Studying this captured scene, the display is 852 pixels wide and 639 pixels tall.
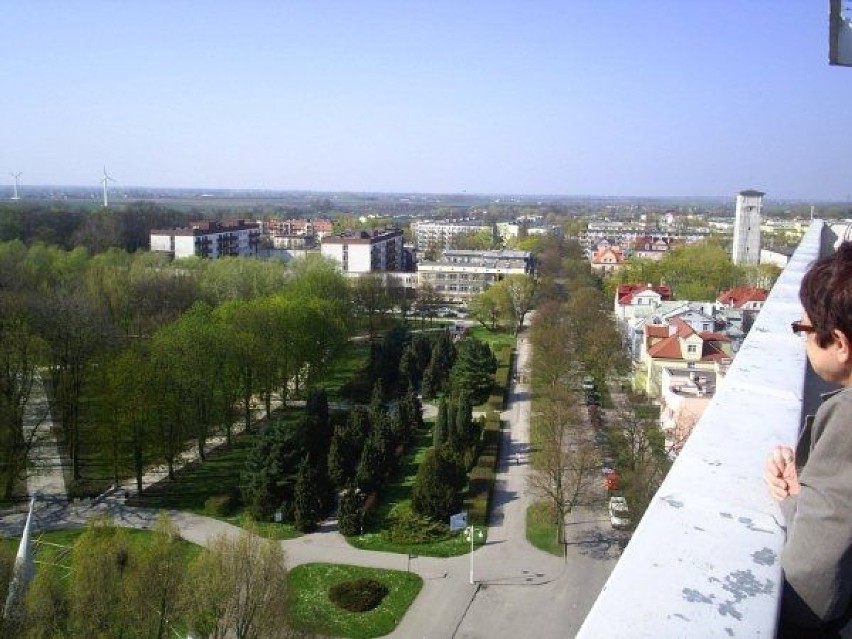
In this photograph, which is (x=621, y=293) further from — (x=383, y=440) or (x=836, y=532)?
(x=836, y=532)

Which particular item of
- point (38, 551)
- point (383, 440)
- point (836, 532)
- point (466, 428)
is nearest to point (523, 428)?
point (466, 428)

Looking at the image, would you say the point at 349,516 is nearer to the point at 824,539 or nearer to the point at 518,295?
the point at 824,539

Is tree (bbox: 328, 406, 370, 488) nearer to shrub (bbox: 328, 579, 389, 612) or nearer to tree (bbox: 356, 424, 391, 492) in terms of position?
tree (bbox: 356, 424, 391, 492)

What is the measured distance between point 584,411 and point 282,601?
10196mm

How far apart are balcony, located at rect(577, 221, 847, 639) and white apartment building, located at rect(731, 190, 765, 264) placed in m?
35.8

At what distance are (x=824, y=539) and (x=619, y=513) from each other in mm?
10101

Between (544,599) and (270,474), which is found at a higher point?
(270,474)

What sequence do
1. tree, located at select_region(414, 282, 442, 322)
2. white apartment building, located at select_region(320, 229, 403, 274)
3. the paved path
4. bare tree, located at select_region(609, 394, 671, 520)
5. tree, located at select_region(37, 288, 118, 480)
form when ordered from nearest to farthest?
bare tree, located at select_region(609, 394, 671, 520) → the paved path → tree, located at select_region(37, 288, 118, 480) → tree, located at select_region(414, 282, 442, 322) → white apartment building, located at select_region(320, 229, 403, 274)

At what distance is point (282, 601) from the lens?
617 cm

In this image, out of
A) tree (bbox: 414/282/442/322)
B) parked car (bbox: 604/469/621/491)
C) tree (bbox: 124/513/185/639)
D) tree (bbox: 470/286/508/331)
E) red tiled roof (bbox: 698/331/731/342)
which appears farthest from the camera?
tree (bbox: 414/282/442/322)

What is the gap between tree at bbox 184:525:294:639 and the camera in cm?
600

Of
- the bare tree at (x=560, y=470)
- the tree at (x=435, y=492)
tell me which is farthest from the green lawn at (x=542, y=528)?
the tree at (x=435, y=492)

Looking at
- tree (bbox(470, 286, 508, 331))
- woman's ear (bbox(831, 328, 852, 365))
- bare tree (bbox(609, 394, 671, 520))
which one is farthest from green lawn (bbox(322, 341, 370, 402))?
woman's ear (bbox(831, 328, 852, 365))

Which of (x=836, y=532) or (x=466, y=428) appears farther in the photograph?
(x=466, y=428)
